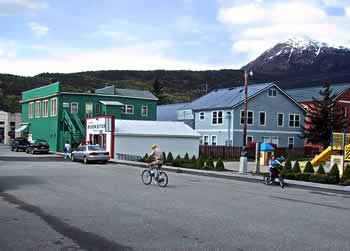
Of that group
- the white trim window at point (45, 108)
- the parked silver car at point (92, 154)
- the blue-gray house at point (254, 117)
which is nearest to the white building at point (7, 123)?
the white trim window at point (45, 108)

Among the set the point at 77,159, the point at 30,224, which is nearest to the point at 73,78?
the point at 77,159

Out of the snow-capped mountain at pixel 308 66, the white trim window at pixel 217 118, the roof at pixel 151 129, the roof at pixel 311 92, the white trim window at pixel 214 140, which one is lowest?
the white trim window at pixel 214 140

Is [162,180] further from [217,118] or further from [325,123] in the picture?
[325,123]

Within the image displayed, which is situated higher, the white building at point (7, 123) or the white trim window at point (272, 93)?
the white trim window at point (272, 93)

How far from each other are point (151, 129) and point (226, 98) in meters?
15.0

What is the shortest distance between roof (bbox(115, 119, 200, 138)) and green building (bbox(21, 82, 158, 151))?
988cm

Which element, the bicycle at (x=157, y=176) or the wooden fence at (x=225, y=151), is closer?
the bicycle at (x=157, y=176)

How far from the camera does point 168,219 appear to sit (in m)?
10.9

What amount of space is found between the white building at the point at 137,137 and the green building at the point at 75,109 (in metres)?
7.27

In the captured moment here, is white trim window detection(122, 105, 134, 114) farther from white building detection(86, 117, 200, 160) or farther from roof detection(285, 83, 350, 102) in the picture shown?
roof detection(285, 83, 350, 102)

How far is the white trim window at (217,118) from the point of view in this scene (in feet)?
184

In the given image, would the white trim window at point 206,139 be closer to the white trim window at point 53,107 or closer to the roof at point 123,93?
the roof at point 123,93

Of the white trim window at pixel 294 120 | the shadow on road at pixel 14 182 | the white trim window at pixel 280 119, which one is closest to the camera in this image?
the shadow on road at pixel 14 182

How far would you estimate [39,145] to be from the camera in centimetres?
5044
